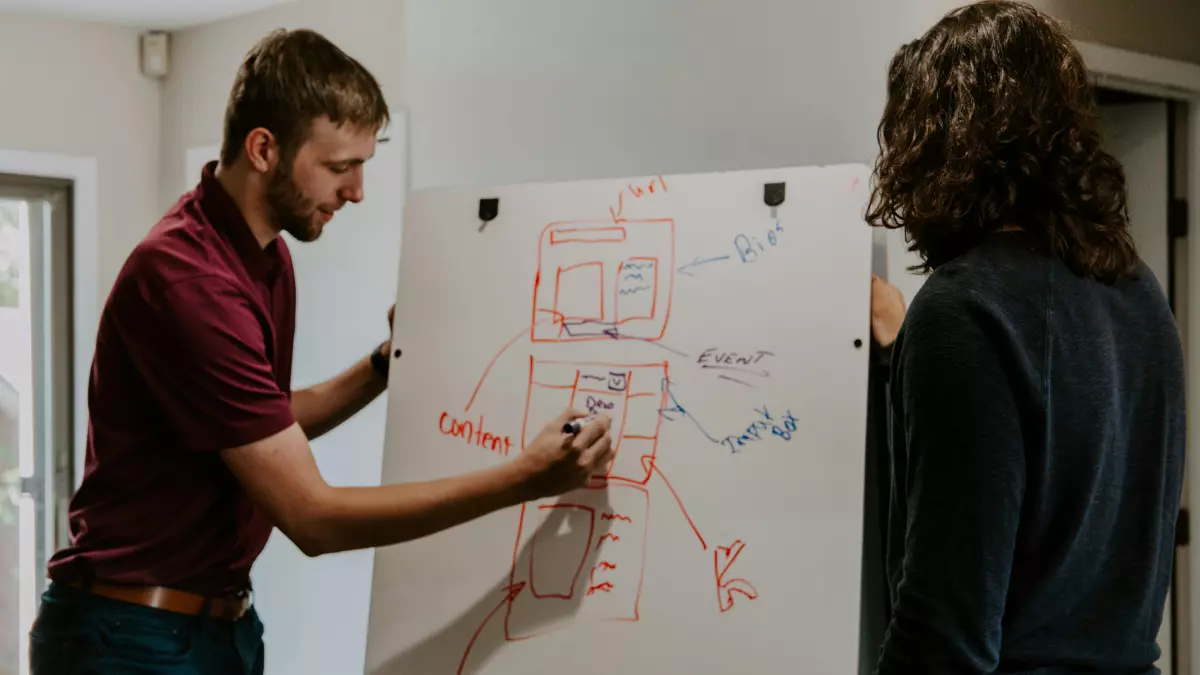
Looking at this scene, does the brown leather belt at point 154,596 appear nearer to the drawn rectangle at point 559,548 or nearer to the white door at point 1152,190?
the drawn rectangle at point 559,548

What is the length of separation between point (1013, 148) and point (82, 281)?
9.29ft

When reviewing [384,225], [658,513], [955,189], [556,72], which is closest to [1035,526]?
[955,189]

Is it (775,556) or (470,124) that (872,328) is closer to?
(775,556)

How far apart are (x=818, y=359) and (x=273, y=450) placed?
70 centimetres

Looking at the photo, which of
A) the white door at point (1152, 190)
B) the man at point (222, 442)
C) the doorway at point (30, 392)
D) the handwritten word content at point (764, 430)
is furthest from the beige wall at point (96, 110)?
the white door at point (1152, 190)

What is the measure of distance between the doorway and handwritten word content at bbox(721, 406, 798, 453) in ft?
7.94

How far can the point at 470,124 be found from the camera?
78.9 inches

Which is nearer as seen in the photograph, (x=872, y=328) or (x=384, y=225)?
(x=872, y=328)

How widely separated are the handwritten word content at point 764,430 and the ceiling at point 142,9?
2.10 meters

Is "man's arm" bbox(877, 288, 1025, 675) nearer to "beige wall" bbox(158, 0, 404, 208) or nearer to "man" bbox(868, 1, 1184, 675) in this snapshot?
"man" bbox(868, 1, 1184, 675)

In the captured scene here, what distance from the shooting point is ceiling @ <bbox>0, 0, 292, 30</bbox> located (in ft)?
9.45

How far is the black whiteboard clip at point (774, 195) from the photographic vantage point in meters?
1.44

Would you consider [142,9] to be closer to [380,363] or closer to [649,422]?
[380,363]

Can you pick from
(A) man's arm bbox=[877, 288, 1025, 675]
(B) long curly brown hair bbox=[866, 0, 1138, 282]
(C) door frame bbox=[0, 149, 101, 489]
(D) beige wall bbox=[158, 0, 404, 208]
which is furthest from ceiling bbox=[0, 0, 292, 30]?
(A) man's arm bbox=[877, 288, 1025, 675]
